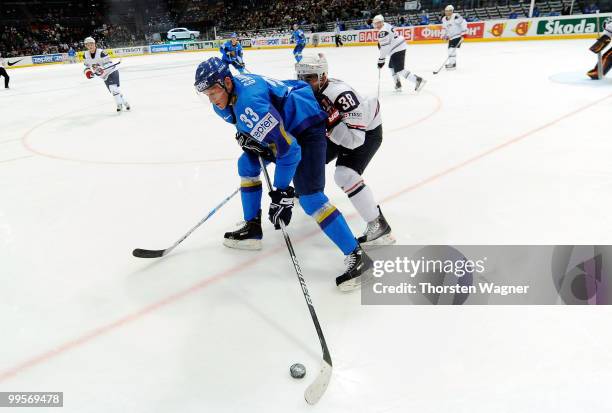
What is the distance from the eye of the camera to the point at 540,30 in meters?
14.0

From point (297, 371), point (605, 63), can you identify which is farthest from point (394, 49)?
point (297, 371)

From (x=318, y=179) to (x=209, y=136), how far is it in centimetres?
369

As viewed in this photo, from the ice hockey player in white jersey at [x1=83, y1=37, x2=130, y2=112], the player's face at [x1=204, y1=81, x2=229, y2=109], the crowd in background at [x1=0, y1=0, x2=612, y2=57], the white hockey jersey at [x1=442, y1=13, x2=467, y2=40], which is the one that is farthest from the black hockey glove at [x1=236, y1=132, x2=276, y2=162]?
the crowd in background at [x1=0, y1=0, x2=612, y2=57]

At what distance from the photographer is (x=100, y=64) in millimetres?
7484

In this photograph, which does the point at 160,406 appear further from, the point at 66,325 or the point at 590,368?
the point at 590,368

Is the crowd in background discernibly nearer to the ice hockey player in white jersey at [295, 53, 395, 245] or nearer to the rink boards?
the rink boards

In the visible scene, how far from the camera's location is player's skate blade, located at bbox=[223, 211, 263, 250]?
2.68 metres

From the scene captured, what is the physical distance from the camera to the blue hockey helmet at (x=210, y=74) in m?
1.96

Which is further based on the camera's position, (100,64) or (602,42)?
(100,64)

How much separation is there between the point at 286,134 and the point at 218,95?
1.39ft

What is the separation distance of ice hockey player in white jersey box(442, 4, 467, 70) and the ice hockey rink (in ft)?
14.8

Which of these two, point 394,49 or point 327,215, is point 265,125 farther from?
point 394,49

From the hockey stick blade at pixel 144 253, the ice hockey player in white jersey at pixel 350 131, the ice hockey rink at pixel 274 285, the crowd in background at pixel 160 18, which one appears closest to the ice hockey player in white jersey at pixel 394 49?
the ice hockey rink at pixel 274 285

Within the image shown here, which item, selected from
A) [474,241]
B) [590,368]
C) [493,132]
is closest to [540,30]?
[493,132]
